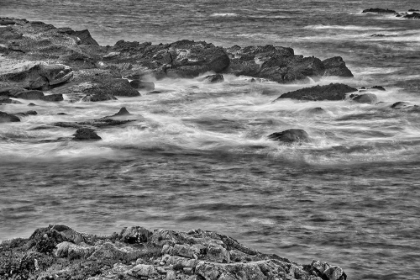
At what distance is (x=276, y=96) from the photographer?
4016 cm

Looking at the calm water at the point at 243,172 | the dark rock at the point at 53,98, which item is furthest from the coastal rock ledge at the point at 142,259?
the dark rock at the point at 53,98

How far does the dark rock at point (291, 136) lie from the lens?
31.0 metres

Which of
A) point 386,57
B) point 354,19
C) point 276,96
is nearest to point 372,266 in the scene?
point 276,96

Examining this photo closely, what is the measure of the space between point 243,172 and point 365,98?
12.4 m

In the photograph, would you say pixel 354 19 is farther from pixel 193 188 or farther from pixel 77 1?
pixel 193 188

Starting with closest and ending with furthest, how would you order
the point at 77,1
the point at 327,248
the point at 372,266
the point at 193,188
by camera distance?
the point at 372,266
the point at 327,248
the point at 193,188
the point at 77,1

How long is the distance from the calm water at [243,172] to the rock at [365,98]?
23.5 inches

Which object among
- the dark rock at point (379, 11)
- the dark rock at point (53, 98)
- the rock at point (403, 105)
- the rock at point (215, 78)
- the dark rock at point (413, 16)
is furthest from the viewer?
the dark rock at point (379, 11)

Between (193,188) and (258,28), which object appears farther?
(258,28)

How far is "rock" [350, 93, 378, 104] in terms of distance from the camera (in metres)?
38.2

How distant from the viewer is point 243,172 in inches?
1090

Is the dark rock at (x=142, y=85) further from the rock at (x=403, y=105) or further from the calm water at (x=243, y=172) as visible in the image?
the rock at (x=403, y=105)

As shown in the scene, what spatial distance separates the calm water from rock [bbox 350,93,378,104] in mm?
596

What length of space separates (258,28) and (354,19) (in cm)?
1018
